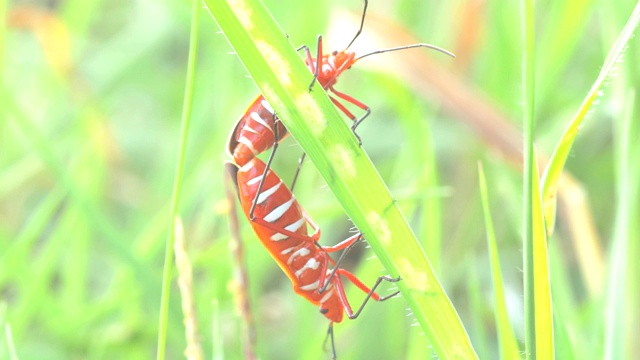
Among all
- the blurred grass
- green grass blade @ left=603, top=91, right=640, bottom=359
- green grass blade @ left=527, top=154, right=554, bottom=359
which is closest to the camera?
green grass blade @ left=527, top=154, right=554, bottom=359

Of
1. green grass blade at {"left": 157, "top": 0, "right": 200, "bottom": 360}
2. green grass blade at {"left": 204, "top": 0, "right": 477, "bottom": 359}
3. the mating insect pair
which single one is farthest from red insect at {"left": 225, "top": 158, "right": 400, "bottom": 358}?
green grass blade at {"left": 204, "top": 0, "right": 477, "bottom": 359}

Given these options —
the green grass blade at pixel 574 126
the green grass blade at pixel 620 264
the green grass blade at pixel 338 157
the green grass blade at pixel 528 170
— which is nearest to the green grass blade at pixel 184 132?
the green grass blade at pixel 338 157

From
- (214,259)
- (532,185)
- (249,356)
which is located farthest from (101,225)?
(532,185)

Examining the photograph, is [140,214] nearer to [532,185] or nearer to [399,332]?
[399,332]

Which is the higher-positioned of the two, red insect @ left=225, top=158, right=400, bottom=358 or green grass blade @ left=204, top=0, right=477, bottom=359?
green grass blade @ left=204, top=0, right=477, bottom=359

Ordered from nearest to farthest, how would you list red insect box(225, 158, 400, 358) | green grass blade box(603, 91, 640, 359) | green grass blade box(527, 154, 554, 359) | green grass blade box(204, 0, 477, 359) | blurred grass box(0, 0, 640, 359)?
green grass blade box(204, 0, 477, 359) → green grass blade box(527, 154, 554, 359) → green grass blade box(603, 91, 640, 359) → red insect box(225, 158, 400, 358) → blurred grass box(0, 0, 640, 359)

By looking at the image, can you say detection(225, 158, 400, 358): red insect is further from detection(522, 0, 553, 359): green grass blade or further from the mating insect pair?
detection(522, 0, 553, 359): green grass blade

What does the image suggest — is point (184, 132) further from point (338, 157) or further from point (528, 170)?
point (528, 170)
